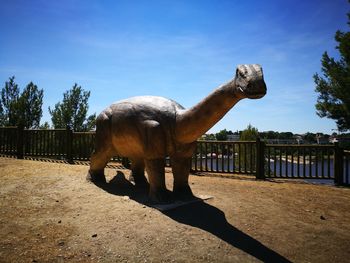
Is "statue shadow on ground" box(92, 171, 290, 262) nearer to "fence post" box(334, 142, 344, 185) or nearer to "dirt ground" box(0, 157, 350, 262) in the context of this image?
"dirt ground" box(0, 157, 350, 262)

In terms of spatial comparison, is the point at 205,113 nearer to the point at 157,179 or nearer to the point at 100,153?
the point at 157,179

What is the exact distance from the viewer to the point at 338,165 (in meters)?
8.94

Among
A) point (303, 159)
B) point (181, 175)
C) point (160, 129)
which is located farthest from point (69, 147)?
point (303, 159)

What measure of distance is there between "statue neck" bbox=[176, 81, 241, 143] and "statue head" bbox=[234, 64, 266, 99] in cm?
27

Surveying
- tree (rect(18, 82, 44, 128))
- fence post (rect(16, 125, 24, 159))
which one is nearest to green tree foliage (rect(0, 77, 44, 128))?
tree (rect(18, 82, 44, 128))

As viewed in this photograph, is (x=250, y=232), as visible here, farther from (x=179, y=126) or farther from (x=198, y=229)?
(x=179, y=126)

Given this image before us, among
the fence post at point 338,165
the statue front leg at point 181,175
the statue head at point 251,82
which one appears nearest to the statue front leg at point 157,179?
the statue front leg at point 181,175

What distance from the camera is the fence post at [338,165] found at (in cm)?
893

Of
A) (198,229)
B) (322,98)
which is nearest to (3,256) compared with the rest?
(198,229)

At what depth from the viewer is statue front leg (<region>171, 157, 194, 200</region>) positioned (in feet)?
18.7

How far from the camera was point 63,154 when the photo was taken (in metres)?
11.9

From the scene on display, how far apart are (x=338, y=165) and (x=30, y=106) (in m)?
22.5

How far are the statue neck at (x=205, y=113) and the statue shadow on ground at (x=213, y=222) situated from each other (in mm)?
1319

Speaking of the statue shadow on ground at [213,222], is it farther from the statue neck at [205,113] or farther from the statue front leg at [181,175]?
the statue neck at [205,113]
